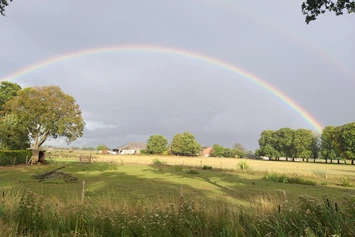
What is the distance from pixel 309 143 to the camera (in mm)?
125812

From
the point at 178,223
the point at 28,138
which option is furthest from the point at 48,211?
the point at 28,138

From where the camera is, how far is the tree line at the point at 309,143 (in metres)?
99.6

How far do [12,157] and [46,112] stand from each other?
13830 mm

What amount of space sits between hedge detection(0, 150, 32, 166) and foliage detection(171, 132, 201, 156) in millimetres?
101735

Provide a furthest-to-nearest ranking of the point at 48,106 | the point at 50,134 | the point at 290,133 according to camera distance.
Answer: the point at 290,133 → the point at 50,134 → the point at 48,106

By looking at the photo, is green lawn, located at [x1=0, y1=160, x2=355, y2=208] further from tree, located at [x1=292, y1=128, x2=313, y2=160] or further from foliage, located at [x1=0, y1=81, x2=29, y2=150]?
tree, located at [x1=292, y1=128, x2=313, y2=160]

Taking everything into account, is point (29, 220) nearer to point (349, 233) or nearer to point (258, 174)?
point (349, 233)

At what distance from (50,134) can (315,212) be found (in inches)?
2085

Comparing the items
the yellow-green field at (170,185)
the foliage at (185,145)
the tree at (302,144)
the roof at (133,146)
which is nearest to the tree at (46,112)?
the yellow-green field at (170,185)

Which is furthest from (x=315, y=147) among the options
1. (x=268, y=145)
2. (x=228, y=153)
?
(x=228, y=153)

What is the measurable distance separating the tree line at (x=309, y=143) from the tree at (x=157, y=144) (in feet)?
172

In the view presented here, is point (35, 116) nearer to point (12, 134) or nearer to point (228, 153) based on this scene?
point (12, 134)

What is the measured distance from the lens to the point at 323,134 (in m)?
115

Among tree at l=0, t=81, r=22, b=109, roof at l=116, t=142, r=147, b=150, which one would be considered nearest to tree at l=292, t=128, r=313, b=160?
roof at l=116, t=142, r=147, b=150
